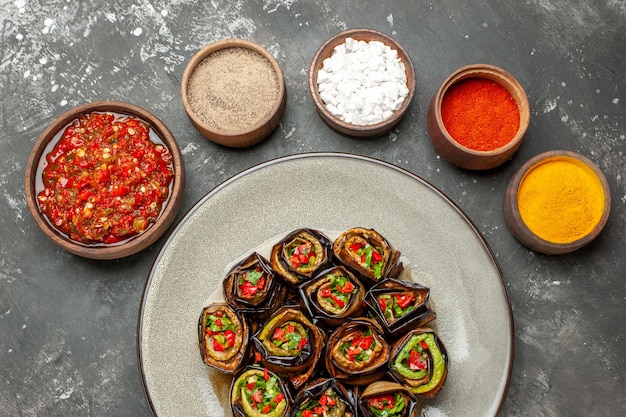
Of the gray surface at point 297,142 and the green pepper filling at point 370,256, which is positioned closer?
the green pepper filling at point 370,256

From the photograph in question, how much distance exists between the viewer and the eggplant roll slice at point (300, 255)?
3.73m

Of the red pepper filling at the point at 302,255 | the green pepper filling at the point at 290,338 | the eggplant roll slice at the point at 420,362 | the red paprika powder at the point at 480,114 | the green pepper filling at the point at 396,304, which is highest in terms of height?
the red paprika powder at the point at 480,114

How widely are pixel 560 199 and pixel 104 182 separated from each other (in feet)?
9.84

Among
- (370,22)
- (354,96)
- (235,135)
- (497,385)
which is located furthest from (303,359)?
(370,22)

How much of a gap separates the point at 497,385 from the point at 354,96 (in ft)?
6.81

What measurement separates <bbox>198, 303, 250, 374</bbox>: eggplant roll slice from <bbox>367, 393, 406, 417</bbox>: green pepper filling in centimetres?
80

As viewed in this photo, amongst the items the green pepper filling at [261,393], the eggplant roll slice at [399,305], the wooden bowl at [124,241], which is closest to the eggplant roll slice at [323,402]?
the green pepper filling at [261,393]

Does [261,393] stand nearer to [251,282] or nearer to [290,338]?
[290,338]

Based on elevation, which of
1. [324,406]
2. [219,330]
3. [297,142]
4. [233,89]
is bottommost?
[324,406]

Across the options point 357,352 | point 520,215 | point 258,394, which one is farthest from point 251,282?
point 520,215

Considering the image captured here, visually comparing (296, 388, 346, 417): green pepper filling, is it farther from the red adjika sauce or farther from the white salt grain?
the white salt grain

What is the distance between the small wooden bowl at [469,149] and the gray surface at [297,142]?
200 millimetres

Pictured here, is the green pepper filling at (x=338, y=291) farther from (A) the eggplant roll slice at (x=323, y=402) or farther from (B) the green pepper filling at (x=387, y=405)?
(B) the green pepper filling at (x=387, y=405)

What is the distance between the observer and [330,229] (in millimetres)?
4035
